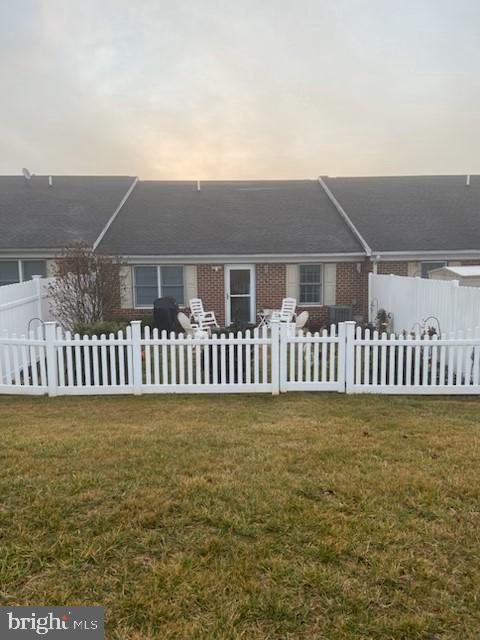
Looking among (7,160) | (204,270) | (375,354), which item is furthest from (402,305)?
(7,160)

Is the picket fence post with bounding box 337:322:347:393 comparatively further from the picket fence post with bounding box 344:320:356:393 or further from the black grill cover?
the black grill cover

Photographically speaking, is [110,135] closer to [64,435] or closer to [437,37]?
[437,37]

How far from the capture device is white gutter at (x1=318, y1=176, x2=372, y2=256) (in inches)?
524

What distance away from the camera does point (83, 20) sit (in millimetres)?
12023

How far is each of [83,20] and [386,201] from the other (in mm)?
11905

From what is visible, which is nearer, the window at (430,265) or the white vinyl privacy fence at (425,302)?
the white vinyl privacy fence at (425,302)

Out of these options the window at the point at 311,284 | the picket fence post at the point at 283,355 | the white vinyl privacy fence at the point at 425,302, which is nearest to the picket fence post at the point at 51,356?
the picket fence post at the point at 283,355

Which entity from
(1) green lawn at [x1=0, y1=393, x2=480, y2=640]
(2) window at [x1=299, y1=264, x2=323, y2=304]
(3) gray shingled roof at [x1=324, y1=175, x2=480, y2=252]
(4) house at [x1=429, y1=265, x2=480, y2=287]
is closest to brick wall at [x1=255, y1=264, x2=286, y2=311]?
(2) window at [x1=299, y1=264, x2=323, y2=304]

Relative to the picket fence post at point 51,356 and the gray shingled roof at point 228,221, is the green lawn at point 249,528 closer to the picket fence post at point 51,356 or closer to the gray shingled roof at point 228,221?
the picket fence post at point 51,356

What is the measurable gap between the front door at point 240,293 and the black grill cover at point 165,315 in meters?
2.25

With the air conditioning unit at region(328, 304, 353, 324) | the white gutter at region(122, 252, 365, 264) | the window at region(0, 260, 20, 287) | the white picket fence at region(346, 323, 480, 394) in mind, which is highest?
the white gutter at region(122, 252, 365, 264)

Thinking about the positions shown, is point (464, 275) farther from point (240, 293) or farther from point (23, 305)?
point (23, 305)

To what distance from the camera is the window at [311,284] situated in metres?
13.6

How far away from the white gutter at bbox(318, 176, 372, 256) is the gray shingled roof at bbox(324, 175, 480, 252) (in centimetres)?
18
